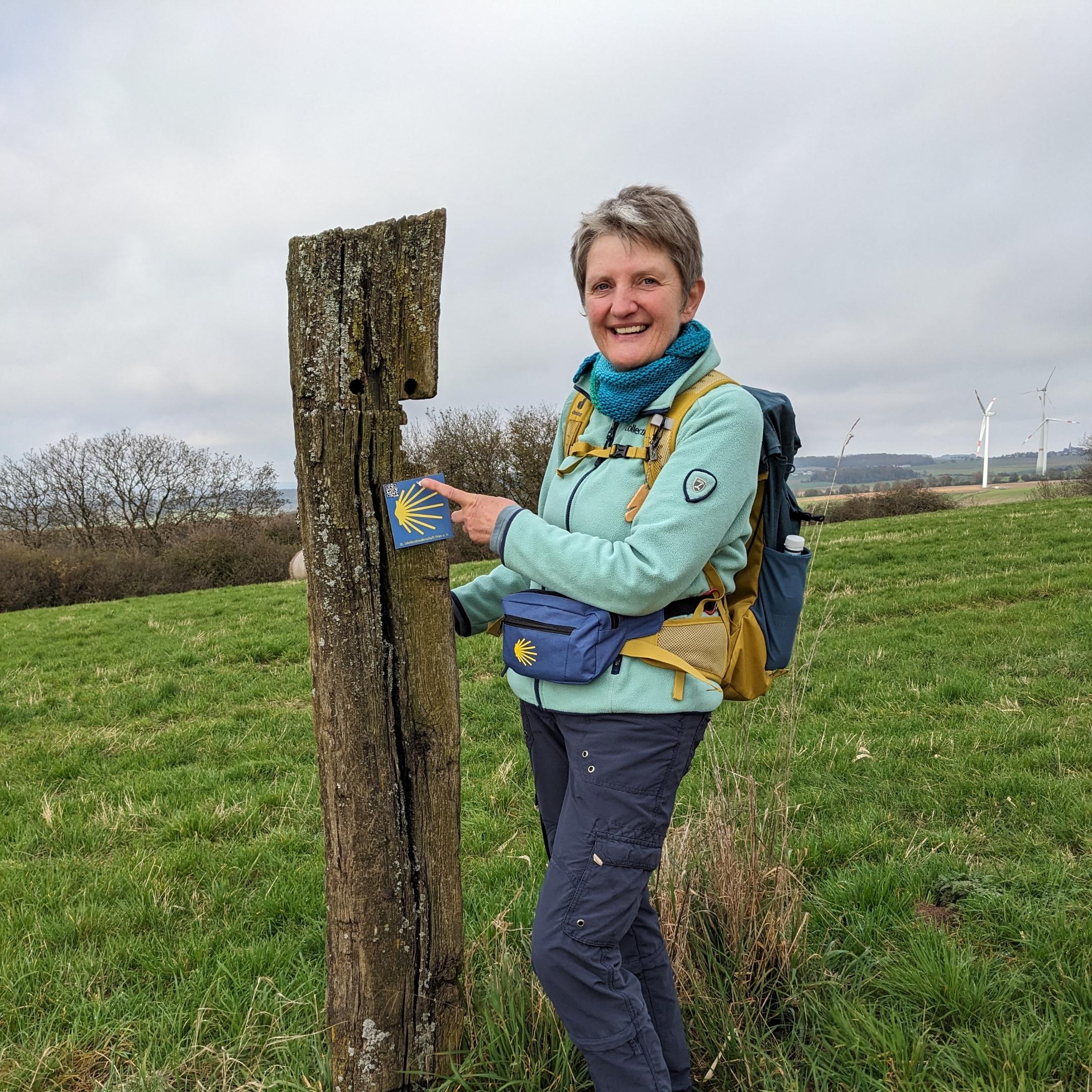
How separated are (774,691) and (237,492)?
3335 cm

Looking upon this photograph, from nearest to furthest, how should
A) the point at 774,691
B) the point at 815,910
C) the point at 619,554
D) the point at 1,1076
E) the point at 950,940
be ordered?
the point at 619,554
the point at 1,1076
the point at 950,940
the point at 815,910
the point at 774,691

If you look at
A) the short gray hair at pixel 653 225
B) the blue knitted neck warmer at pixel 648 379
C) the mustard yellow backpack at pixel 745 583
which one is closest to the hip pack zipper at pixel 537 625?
the mustard yellow backpack at pixel 745 583

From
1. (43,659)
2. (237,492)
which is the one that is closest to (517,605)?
(43,659)

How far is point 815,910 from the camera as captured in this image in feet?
10.9

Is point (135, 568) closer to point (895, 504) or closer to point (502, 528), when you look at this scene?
point (895, 504)

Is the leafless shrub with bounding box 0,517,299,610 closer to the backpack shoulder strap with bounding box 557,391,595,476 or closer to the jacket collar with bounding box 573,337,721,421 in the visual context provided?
the backpack shoulder strap with bounding box 557,391,595,476

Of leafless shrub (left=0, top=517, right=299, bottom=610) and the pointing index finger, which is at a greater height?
the pointing index finger

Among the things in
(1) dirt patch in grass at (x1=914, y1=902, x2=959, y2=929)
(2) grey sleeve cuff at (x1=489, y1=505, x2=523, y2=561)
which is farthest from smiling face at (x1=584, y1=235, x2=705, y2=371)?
(1) dirt patch in grass at (x1=914, y1=902, x2=959, y2=929)

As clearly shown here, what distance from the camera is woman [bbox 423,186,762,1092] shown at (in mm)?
1981

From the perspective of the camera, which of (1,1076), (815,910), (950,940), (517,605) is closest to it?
(517,605)

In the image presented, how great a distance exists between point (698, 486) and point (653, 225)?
74 centimetres

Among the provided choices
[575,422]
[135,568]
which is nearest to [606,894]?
[575,422]

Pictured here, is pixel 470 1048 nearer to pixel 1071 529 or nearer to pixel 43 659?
pixel 43 659

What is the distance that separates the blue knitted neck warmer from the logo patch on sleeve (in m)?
0.32
